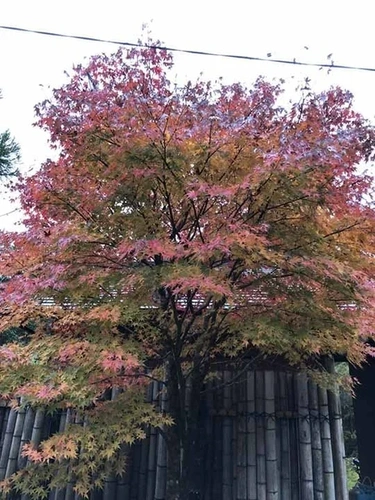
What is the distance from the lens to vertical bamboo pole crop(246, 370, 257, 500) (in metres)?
3.92

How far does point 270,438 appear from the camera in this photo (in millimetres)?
4035

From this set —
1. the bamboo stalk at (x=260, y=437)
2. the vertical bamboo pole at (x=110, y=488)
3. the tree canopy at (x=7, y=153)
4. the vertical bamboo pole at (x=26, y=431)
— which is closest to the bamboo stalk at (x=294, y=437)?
the bamboo stalk at (x=260, y=437)

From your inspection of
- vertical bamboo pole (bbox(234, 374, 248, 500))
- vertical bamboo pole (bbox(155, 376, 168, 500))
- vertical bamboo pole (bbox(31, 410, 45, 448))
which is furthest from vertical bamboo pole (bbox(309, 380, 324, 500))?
vertical bamboo pole (bbox(31, 410, 45, 448))

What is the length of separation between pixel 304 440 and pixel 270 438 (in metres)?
0.34

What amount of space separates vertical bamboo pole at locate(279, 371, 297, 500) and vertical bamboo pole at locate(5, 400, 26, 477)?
8.73ft

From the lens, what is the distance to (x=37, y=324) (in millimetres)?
3512

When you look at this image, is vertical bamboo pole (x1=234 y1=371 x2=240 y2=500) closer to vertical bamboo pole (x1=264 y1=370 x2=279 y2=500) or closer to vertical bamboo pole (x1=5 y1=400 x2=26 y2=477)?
vertical bamboo pole (x1=264 y1=370 x2=279 y2=500)

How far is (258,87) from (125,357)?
2.25m

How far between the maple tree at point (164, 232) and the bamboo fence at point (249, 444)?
0.97 m

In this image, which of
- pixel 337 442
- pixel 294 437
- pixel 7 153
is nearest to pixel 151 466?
pixel 294 437

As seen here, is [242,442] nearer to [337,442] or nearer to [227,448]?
[227,448]

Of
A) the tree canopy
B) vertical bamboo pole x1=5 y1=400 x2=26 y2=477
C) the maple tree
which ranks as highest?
the tree canopy

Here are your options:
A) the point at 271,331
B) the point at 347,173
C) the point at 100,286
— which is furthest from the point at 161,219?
the point at 347,173

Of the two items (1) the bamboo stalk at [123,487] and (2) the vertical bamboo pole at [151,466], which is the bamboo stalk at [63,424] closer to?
(1) the bamboo stalk at [123,487]
